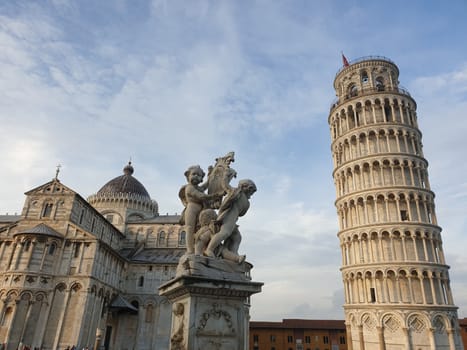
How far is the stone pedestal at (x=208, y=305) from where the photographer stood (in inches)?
208

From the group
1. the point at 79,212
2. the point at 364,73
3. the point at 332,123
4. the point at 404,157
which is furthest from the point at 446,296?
the point at 79,212

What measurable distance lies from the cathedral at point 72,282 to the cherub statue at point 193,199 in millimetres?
24198

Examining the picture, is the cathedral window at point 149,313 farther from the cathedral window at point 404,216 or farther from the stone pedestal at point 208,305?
the stone pedestal at point 208,305

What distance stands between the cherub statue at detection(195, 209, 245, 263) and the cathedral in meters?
24.5

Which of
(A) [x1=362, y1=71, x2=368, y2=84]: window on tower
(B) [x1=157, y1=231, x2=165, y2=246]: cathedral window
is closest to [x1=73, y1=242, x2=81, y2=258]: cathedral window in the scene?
(B) [x1=157, y1=231, x2=165, y2=246]: cathedral window

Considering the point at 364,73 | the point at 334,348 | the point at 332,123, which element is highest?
the point at 364,73

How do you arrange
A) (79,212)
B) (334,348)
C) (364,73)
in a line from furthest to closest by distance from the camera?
(334,348)
(364,73)
(79,212)

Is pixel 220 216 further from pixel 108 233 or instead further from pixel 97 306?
pixel 108 233

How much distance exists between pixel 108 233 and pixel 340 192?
106 feet

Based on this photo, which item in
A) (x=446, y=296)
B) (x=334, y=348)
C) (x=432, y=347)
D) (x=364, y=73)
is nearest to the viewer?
(x=432, y=347)

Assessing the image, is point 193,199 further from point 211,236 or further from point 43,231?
point 43,231

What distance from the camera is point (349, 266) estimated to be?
121ft

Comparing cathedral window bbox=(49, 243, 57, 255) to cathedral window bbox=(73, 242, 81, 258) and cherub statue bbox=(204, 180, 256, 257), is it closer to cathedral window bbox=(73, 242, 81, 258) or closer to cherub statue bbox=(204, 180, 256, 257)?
cathedral window bbox=(73, 242, 81, 258)

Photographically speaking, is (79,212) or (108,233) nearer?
(79,212)
